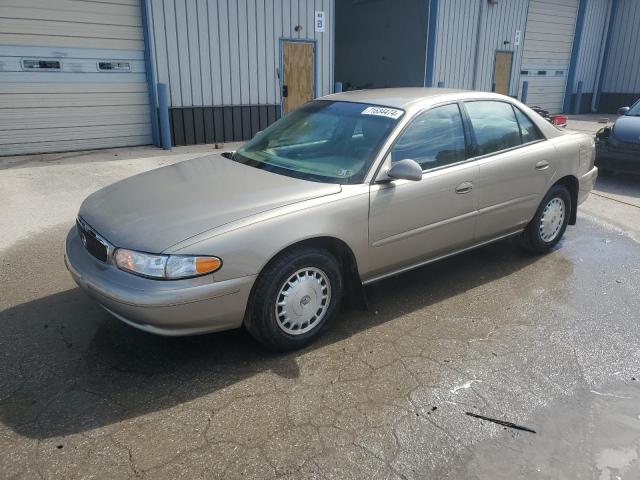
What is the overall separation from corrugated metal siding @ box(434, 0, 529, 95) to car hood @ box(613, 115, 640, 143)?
6.93 metres

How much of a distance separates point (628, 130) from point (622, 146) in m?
0.27

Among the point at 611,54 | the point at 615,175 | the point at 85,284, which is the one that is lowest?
the point at 615,175

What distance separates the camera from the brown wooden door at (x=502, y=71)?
53.1 ft

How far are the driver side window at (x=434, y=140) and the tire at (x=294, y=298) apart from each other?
3.18ft

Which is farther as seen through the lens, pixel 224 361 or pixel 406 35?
pixel 406 35

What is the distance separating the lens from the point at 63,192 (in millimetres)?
7215

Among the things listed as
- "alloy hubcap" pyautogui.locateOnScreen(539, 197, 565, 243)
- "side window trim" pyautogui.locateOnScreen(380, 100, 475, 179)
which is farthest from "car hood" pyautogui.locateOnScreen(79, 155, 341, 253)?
"alloy hubcap" pyautogui.locateOnScreen(539, 197, 565, 243)

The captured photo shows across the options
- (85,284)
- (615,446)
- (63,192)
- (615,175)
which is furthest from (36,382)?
(615,175)

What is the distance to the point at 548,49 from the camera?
17.7m

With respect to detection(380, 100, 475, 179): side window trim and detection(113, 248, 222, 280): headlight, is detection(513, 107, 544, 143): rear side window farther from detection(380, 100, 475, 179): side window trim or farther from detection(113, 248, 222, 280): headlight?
detection(113, 248, 222, 280): headlight

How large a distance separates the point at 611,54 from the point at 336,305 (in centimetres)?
2051

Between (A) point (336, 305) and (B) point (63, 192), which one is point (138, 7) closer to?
(B) point (63, 192)

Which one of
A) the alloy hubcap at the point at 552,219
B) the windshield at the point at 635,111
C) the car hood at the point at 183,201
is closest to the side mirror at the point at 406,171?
the car hood at the point at 183,201

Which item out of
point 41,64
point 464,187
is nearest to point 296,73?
point 41,64
